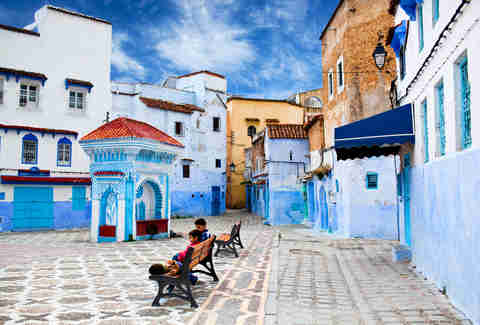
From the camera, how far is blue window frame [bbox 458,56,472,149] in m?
6.01

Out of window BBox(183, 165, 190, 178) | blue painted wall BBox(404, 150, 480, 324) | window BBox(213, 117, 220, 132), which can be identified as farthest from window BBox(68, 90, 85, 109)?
blue painted wall BBox(404, 150, 480, 324)

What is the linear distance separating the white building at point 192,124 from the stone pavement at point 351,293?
68.4 ft

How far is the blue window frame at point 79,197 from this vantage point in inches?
890

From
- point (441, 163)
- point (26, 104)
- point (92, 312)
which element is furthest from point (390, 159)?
point (26, 104)

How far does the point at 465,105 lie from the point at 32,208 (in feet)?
69.3

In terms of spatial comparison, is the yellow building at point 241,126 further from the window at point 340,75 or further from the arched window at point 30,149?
the window at point 340,75

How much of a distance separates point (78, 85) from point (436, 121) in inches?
813

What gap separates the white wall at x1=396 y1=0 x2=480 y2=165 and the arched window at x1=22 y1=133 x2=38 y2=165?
1910 cm

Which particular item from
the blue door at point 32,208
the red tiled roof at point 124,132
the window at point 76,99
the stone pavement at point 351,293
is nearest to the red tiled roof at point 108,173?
the red tiled roof at point 124,132

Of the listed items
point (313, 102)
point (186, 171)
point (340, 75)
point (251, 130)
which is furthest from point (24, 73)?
point (313, 102)

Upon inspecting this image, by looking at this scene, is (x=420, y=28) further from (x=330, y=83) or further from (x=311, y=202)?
(x=311, y=202)

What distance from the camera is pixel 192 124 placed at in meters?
33.3

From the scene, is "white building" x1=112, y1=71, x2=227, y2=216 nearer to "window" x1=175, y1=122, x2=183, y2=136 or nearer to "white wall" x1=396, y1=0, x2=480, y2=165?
"window" x1=175, y1=122, x2=183, y2=136

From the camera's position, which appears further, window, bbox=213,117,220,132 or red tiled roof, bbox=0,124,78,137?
window, bbox=213,117,220,132
